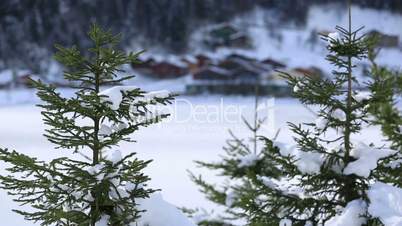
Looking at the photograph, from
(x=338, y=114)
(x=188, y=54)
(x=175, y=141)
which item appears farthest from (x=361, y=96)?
(x=188, y=54)

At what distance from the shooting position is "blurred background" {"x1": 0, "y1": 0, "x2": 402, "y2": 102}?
5422 cm

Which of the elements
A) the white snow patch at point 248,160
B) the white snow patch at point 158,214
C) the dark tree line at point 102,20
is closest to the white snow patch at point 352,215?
the white snow patch at point 158,214

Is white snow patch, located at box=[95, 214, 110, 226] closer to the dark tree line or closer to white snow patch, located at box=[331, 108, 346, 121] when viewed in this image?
white snow patch, located at box=[331, 108, 346, 121]

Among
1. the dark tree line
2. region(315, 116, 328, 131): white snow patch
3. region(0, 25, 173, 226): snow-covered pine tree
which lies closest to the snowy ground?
region(315, 116, 328, 131): white snow patch

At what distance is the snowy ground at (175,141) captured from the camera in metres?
13.1

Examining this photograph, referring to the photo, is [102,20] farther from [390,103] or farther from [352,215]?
[390,103]

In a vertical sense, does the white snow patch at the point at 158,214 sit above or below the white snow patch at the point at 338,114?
below

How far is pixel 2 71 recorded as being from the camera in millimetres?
55656

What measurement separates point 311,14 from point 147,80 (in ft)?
151

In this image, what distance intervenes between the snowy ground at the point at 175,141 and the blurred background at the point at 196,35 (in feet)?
63.6

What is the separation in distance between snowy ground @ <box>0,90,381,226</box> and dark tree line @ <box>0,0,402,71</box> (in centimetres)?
3332

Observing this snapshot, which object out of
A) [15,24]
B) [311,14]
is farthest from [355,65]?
[311,14]

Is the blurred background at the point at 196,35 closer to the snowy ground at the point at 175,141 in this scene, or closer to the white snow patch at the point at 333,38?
the snowy ground at the point at 175,141

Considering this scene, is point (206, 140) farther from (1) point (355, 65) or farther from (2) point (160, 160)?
(1) point (355, 65)
